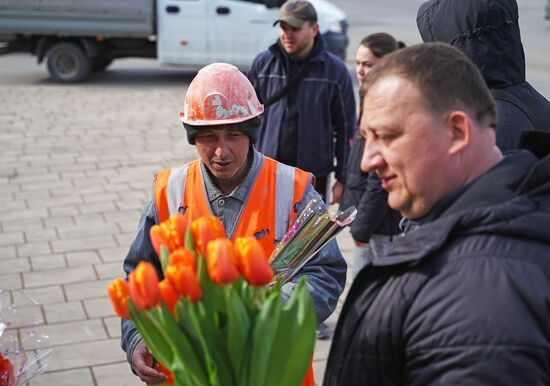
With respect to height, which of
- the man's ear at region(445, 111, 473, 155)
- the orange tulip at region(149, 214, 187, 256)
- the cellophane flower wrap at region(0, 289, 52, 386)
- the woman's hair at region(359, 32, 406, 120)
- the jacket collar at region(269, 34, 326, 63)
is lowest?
the cellophane flower wrap at region(0, 289, 52, 386)

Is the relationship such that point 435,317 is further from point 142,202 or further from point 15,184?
point 15,184

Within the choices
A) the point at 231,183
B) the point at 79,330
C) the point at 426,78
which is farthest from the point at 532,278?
the point at 79,330

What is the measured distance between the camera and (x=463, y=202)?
70.5 inches

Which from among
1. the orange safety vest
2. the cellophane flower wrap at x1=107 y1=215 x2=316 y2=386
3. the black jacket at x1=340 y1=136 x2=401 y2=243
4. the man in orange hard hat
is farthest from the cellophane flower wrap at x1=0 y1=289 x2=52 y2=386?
the black jacket at x1=340 y1=136 x2=401 y2=243

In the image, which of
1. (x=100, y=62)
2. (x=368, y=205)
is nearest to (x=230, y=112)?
(x=368, y=205)

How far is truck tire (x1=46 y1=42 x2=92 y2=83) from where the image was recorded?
609 inches

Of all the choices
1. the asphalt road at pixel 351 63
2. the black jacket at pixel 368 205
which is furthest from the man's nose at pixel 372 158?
the asphalt road at pixel 351 63

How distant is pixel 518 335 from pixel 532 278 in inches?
4.9

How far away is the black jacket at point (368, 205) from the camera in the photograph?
4.94 metres

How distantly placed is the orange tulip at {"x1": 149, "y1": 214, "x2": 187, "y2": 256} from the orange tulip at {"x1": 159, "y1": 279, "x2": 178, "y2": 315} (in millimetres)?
155

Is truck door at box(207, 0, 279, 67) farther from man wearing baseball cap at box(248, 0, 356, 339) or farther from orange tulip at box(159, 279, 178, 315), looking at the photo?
orange tulip at box(159, 279, 178, 315)

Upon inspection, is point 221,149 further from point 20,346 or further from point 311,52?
point 311,52

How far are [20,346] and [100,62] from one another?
562 inches

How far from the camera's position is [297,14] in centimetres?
600
